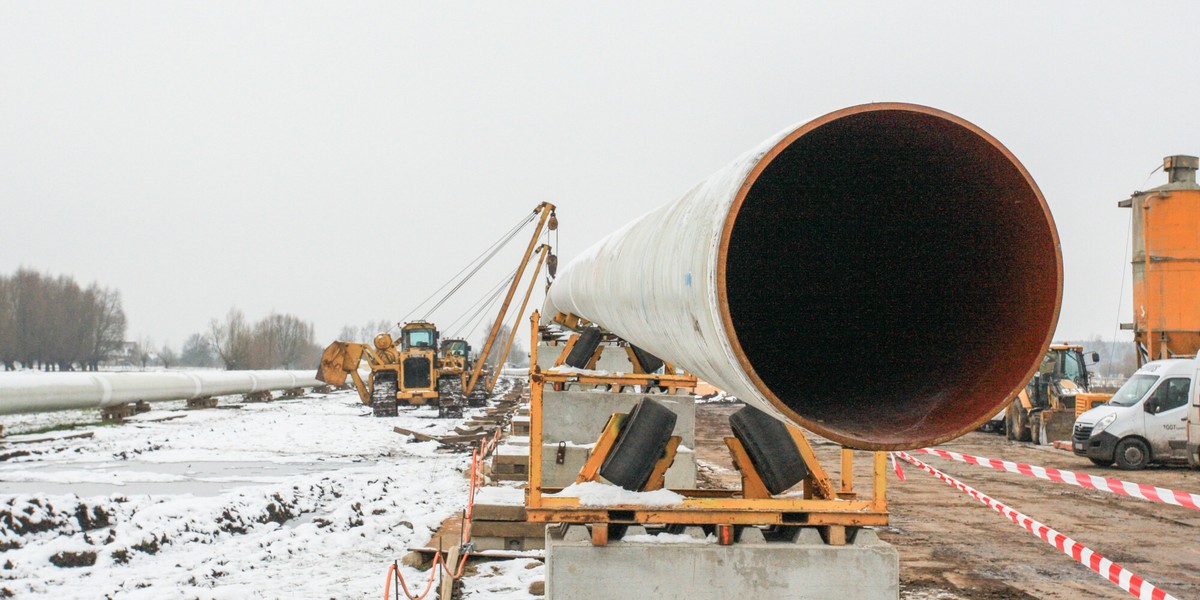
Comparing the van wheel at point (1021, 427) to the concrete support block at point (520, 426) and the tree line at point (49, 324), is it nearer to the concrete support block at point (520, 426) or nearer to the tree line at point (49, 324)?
the concrete support block at point (520, 426)

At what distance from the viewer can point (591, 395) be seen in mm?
8867

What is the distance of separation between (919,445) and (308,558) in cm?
630

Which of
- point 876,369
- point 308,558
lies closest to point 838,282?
point 876,369

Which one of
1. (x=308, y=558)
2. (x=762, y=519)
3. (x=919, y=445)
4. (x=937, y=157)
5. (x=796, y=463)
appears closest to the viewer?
(x=919, y=445)

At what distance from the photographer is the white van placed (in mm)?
13984

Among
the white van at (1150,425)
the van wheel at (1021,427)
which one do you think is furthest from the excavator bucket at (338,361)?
the white van at (1150,425)

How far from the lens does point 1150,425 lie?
14.1 meters

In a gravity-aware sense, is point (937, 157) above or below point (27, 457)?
above

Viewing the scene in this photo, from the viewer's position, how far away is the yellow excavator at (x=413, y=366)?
75.6 feet

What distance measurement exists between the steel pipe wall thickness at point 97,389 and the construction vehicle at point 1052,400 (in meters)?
21.5

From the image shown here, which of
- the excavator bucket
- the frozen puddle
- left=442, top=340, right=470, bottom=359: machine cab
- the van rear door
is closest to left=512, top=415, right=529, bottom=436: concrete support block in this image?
the frozen puddle

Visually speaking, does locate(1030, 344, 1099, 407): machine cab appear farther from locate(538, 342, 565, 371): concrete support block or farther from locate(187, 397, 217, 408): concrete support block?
locate(187, 397, 217, 408): concrete support block

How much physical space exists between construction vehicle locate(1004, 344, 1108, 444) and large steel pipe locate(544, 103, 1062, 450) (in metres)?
17.5

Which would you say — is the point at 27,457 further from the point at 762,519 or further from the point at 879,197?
the point at 879,197
